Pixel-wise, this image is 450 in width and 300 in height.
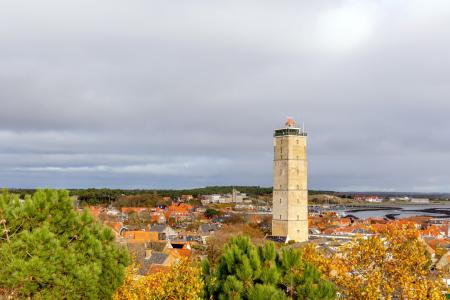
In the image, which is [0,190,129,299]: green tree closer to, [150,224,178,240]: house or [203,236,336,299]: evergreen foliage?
[203,236,336,299]: evergreen foliage

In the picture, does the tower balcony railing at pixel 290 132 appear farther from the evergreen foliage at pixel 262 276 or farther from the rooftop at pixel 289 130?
the evergreen foliage at pixel 262 276

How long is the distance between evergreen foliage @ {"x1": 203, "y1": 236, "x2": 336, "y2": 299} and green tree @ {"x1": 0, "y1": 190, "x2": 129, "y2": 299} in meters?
2.41

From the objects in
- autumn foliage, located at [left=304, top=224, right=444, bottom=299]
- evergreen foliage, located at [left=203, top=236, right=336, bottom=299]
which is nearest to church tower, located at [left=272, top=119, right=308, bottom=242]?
autumn foliage, located at [left=304, top=224, right=444, bottom=299]

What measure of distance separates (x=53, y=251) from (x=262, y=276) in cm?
440

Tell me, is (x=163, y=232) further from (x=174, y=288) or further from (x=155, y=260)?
(x=174, y=288)

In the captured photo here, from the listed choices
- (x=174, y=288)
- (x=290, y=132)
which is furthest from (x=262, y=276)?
(x=290, y=132)

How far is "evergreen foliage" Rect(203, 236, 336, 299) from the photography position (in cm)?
1022

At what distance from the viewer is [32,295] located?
9289 millimetres

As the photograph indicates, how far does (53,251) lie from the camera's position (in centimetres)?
945

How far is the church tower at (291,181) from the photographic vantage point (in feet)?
187

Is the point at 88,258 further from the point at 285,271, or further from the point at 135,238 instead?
the point at 135,238

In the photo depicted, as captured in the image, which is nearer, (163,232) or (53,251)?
(53,251)

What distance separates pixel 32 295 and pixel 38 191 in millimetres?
2113

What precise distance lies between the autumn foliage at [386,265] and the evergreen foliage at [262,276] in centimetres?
95
